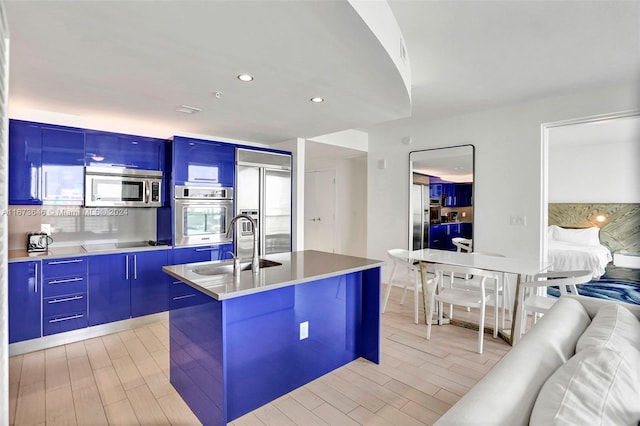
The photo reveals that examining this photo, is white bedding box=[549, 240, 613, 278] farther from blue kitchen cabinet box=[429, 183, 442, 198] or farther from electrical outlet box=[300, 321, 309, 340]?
electrical outlet box=[300, 321, 309, 340]

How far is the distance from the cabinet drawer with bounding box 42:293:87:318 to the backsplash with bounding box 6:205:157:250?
0.68 metres

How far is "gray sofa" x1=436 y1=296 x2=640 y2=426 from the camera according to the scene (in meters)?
0.79

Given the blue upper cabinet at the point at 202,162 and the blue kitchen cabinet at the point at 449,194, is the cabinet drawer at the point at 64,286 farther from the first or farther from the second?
the blue kitchen cabinet at the point at 449,194

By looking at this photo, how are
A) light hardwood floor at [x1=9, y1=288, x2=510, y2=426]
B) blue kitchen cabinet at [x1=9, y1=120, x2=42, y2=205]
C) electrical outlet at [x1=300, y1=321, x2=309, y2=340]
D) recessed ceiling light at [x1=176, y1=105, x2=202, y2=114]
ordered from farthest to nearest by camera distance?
recessed ceiling light at [x1=176, y1=105, x2=202, y2=114] < blue kitchen cabinet at [x1=9, y1=120, x2=42, y2=205] < electrical outlet at [x1=300, y1=321, x2=309, y2=340] < light hardwood floor at [x1=9, y1=288, x2=510, y2=426]

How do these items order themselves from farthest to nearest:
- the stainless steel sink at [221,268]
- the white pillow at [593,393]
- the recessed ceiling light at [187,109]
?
the recessed ceiling light at [187,109] → the stainless steel sink at [221,268] → the white pillow at [593,393]

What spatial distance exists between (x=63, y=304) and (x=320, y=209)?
4819 mm

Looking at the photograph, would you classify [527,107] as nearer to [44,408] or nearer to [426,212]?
[426,212]

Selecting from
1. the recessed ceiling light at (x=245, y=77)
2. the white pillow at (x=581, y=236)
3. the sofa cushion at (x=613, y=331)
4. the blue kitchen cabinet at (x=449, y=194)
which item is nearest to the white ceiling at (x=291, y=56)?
the recessed ceiling light at (x=245, y=77)

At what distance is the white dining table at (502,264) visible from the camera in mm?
2729

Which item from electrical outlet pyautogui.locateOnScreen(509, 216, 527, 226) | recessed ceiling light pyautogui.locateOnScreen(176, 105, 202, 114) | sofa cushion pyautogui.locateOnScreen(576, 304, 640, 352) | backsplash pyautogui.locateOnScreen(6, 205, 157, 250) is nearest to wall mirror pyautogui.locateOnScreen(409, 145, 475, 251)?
electrical outlet pyautogui.locateOnScreen(509, 216, 527, 226)

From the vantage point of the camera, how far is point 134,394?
2199mm

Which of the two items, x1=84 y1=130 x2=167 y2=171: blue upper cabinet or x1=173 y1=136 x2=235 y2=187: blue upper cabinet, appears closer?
x1=84 y1=130 x2=167 y2=171: blue upper cabinet

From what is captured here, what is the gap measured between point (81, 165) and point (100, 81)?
1252mm

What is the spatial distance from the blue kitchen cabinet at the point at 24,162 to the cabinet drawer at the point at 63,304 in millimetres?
904
